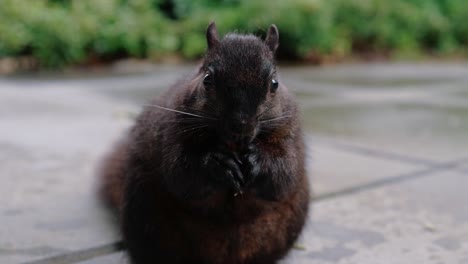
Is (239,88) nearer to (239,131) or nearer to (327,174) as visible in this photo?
(239,131)

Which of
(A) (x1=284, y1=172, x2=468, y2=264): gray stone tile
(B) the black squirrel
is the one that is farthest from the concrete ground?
(B) the black squirrel

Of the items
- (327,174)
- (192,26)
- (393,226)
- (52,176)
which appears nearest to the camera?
(393,226)

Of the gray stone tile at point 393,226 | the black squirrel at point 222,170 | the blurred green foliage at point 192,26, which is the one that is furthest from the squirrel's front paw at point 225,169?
the blurred green foliage at point 192,26

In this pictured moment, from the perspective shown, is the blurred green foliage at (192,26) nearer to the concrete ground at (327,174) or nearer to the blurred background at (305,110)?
the blurred background at (305,110)

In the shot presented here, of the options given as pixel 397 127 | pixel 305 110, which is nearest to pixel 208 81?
pixel 397 127

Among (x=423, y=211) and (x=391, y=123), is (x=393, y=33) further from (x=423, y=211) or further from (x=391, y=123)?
(x=423, y=211)

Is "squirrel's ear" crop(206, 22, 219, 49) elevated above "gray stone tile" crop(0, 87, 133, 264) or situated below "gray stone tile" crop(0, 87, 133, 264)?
above

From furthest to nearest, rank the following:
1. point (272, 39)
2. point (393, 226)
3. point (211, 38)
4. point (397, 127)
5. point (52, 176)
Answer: point (397, 127)
point (52, 176)
point (393, 226)
point (272, 39)
point (211, 38)

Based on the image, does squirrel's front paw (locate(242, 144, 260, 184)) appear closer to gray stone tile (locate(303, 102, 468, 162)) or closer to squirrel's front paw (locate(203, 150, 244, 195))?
squirrel's front paw (locate(203, 150, 244, 195))
